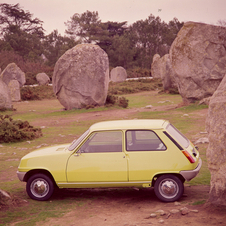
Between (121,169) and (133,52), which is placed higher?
(133,52)

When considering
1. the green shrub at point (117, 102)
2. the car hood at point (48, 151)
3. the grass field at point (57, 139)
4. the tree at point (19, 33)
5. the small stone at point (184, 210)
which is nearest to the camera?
the small stone at point (184, 210)

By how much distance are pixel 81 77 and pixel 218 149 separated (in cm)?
1690

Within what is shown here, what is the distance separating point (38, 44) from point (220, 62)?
48.2m

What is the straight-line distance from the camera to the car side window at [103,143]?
21.0 feet

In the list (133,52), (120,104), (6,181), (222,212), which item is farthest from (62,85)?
(133,52)

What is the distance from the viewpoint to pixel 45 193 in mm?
6496

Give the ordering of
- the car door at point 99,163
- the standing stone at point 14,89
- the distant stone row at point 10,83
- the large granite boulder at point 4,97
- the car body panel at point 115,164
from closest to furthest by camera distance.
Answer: the car body panel at point 115,164, the car door at point 99,163, the large granite boulder at point 4,97, the distant stone row at point 10,83, the standing stone at point 14,89

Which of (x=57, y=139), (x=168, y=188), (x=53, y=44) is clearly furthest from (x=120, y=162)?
(x=53, y=44)

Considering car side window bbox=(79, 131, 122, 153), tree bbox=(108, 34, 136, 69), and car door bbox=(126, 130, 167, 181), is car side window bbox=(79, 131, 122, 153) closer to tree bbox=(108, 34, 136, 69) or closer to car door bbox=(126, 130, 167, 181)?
car door bbox=(126, 130, 167, 181)

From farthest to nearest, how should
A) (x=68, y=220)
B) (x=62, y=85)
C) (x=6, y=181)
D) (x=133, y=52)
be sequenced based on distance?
(x=133, y=52), (x=62, y=85), (x=6, y=181), (x=68, y=220)

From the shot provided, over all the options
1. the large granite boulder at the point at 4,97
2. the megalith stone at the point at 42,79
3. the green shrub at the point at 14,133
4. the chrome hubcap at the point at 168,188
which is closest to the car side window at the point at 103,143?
the chrome hubcap at the point at 168,188

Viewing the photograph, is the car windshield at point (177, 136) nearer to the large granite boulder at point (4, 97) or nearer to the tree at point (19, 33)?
the large granite boulder at point (4, 97)

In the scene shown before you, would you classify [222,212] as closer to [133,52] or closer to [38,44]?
[133,52]

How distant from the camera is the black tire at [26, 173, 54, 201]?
21.1 feet
